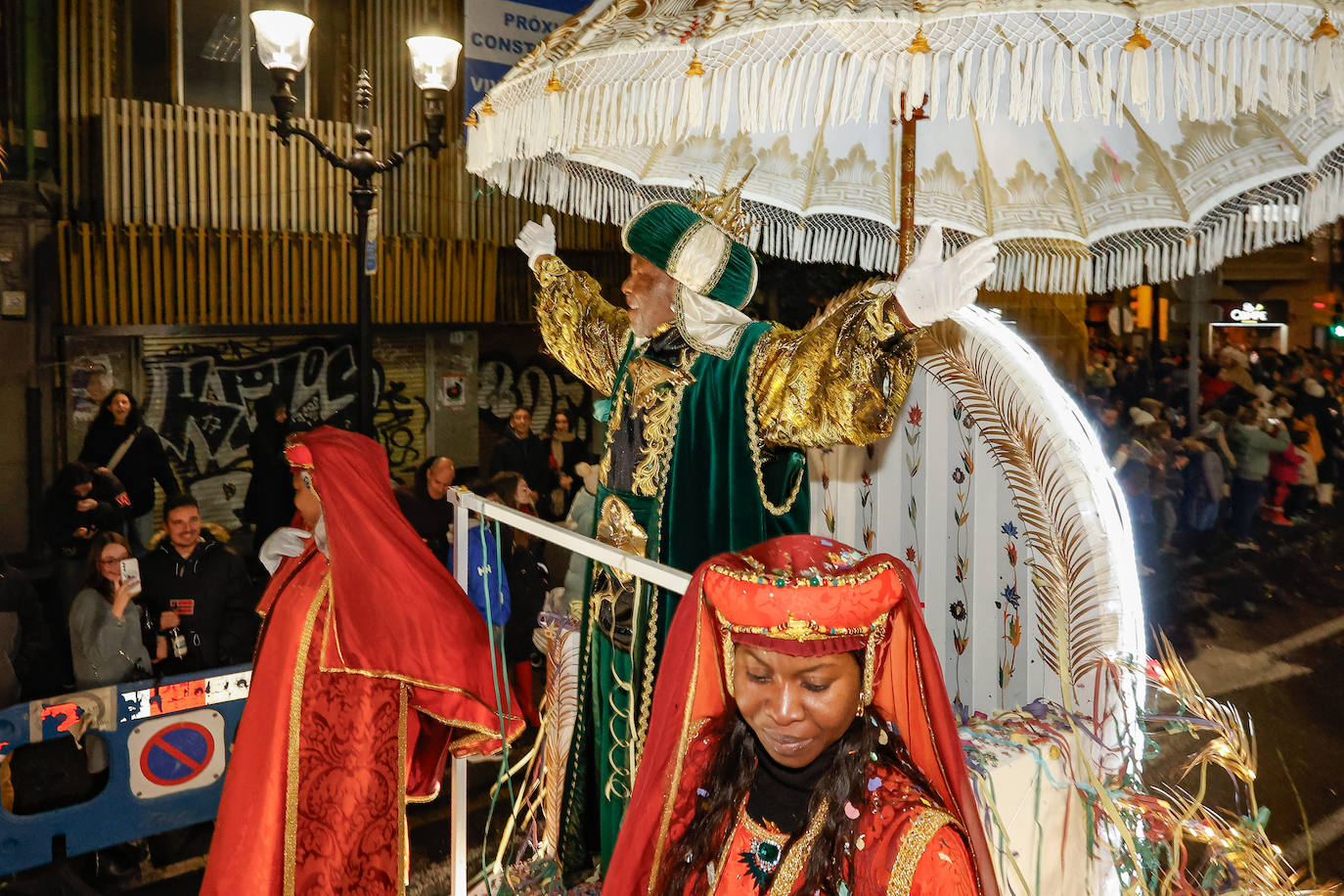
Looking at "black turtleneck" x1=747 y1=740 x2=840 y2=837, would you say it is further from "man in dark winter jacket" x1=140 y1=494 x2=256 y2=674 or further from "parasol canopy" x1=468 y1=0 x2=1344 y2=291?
"man in dark winter jacket" x1=140 y1=494 x2=256 y2=674

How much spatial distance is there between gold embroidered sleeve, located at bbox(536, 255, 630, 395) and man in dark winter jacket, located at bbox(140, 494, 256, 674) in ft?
9.77

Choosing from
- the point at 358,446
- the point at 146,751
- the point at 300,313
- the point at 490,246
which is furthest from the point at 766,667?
the point at 490,246

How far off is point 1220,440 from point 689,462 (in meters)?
8.17

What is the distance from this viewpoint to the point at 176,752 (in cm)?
483

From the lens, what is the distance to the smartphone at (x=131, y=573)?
5066 mm

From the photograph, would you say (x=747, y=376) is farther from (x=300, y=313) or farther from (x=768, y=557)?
(x=300, y=313)

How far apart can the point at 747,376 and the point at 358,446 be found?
1.49m

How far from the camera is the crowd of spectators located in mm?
8930

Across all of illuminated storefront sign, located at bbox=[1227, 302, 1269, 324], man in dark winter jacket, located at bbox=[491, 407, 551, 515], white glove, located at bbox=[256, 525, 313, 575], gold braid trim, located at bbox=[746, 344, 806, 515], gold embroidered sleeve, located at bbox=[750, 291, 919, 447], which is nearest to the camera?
gold embroidered sleeve, located at bbox=[750, 291, 919, 447]

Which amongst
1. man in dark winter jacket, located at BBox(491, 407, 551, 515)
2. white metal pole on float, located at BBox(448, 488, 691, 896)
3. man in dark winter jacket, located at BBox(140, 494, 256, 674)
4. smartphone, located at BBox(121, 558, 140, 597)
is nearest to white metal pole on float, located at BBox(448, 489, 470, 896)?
white metal pole on float, located at BBox(448, 488, 691, 896)

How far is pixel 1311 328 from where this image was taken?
9.40 m

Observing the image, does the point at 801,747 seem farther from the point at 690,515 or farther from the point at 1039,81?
the point at 1039,81

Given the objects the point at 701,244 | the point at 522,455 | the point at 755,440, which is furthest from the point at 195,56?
the point at 755,440

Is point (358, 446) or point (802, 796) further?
point (358, 446)
